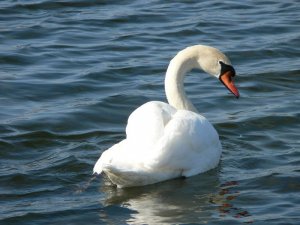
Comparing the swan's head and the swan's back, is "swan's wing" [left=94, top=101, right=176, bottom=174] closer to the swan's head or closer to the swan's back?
the swan's back

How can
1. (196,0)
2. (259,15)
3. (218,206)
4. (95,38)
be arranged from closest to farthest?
(218,206)
(95,38)
(259,15)
(196,0)

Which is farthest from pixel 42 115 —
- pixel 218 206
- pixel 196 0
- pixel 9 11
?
pixel 196 0

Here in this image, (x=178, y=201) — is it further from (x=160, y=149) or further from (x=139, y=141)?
(x=139, y=141)

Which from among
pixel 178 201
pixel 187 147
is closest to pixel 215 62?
pixel 187 147

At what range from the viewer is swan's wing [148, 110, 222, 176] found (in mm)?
8320

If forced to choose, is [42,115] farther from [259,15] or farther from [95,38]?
[259,15]

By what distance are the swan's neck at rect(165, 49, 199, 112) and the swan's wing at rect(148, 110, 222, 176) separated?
828 millimetres

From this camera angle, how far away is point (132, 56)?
13.5 metres

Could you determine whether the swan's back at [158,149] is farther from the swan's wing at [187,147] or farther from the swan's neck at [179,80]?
the swan's neck at [179,80]

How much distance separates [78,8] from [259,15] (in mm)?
2902

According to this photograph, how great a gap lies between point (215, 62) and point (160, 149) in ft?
6.23

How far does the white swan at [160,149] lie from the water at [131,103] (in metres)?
0.13

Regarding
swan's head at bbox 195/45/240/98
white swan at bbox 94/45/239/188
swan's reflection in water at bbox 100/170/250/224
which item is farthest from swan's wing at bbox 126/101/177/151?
swan's head at bbox 195/45/240/98

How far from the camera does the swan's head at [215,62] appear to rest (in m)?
9.88
